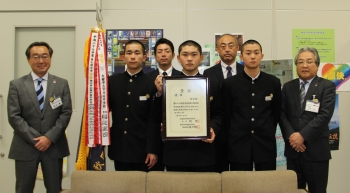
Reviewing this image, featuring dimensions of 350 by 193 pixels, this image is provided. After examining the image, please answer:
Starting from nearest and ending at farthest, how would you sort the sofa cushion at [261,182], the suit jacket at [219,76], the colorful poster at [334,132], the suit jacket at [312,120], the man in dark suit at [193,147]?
the sofa cushion at [261,182] → the man in dark suit at [193,147] → the suit jacket at [312,120] → the suit jacket at [219,76] → the colorful poster at [334,132]

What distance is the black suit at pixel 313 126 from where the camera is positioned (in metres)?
2.50

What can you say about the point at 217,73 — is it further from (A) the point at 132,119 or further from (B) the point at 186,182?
(B) the point at 186,182

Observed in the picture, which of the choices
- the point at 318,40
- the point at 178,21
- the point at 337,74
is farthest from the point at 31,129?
the point at 337,74

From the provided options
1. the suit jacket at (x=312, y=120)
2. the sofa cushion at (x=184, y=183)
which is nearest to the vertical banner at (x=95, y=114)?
the sofa cushion at (x=184, y=183)

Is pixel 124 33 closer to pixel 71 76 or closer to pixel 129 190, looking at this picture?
pixel 71 76

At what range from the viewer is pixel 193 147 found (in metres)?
2.40

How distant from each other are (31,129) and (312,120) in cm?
230

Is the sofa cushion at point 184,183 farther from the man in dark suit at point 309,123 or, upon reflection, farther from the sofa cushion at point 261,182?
the man in dark suit at point 309,123

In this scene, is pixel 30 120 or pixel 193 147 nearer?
pixel 193 147

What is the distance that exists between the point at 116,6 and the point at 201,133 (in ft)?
6.90

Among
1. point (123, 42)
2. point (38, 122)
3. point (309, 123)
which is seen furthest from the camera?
point (123, 42)

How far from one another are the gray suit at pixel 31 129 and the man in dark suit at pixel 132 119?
19.0 inches

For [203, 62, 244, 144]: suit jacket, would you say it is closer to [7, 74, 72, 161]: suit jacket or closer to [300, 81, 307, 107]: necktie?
[300, 81, 307, 107]: necktie

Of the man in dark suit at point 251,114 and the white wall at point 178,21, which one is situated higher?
the white wall at point 178,21
